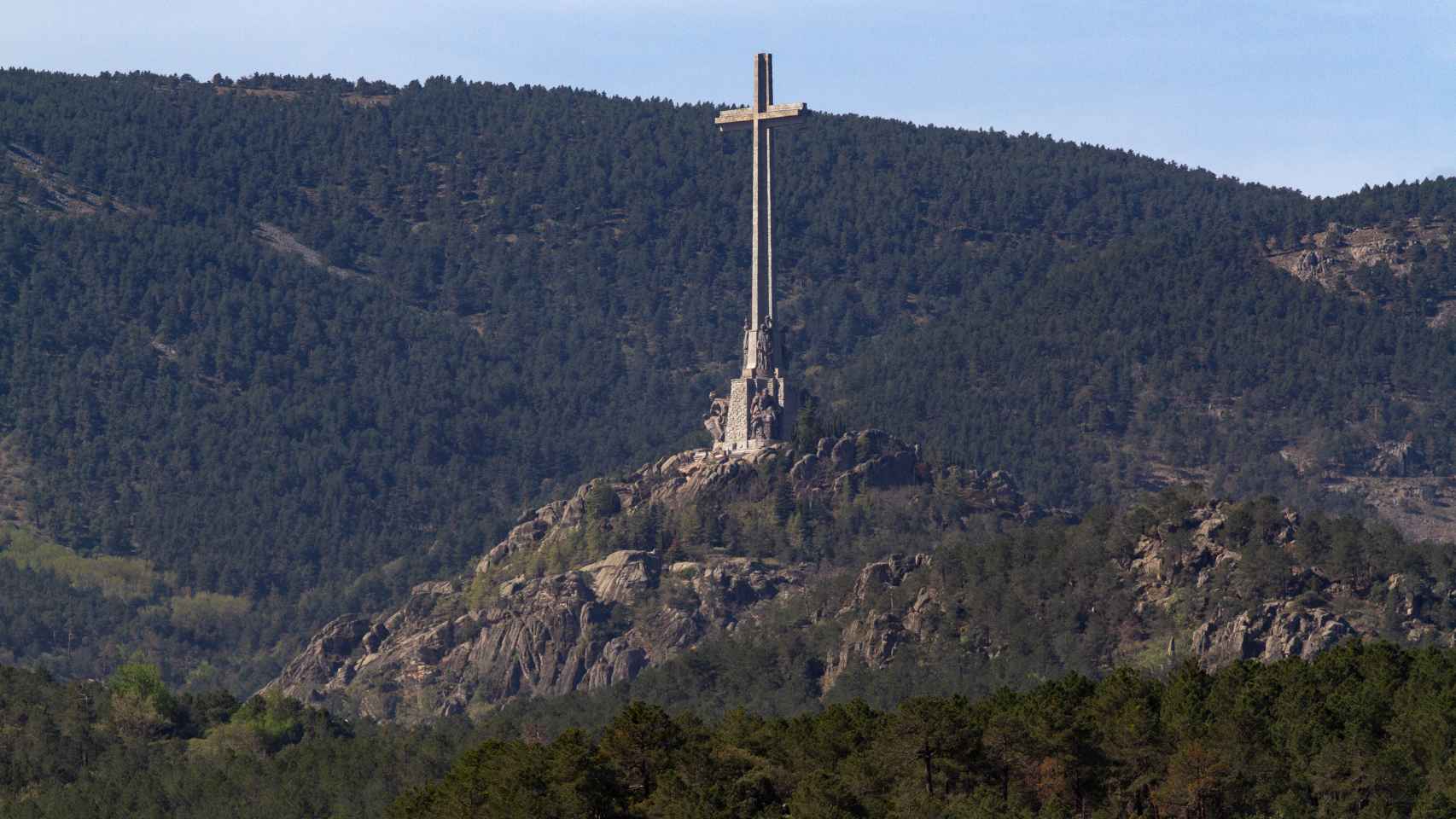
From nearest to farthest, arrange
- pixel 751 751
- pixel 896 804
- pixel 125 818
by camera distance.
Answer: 1. pixel 896 804
2. pixel 751 751
3. pixel 125 818

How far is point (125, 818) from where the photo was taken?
183250mm

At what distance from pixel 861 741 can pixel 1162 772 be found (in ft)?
48.6

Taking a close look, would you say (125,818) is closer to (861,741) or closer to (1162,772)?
(861,741)

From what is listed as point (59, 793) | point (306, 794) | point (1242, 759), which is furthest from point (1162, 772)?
point (59, 793)

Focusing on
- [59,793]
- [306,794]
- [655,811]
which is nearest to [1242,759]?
[655,811]

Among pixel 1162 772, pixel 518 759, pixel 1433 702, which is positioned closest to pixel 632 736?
pixel 518 759

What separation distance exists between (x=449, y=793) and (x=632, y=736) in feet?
27.4

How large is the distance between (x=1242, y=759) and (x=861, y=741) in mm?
18263

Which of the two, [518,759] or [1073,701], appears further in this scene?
[1073,701]

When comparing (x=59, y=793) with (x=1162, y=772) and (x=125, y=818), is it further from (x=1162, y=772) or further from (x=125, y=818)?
(x=1162, y=772)

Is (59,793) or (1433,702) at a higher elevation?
(1433,702)

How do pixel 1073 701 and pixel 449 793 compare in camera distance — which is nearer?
pixel 449 793

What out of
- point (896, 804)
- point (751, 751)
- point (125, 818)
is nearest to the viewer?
point (896, 804)

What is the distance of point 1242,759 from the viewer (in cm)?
15125
